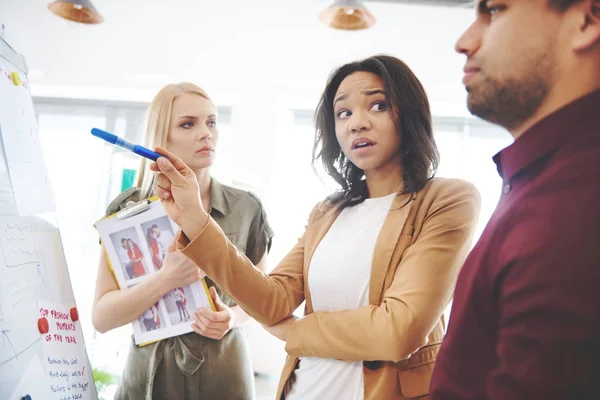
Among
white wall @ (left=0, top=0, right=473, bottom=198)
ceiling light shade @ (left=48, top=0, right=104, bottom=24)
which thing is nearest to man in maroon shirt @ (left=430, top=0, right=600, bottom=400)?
ceiling light shade @ (left=48, top=0, right=104, bottom=24)

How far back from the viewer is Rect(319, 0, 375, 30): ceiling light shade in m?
2.44

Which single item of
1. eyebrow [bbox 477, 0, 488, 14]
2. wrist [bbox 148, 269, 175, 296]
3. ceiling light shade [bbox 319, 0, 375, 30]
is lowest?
wrist [bbox 148, 269, 175, 296]

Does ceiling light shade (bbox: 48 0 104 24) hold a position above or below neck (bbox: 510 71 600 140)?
above

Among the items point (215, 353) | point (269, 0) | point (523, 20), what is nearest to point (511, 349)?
point (523, 20)

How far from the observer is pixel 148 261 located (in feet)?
3.87

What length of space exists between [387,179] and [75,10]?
237cm

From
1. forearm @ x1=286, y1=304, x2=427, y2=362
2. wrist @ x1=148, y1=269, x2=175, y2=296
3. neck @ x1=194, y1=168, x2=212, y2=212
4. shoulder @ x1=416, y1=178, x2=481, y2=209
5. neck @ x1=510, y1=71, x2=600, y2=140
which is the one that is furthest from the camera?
neck @ x1=194, y1=168, x2=212, y2=212

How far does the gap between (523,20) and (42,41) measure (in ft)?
11.5

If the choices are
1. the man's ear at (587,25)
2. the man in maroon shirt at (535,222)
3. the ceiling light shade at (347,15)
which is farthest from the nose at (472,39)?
the ceiling light shade at (347,15)

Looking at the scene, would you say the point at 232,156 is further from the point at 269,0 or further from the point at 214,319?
the point at 214,319

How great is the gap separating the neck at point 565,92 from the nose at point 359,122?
457 millimetres

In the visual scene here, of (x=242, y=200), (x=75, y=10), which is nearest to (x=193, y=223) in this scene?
(x=242, y=200)

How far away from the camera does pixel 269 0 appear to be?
312 centimetres

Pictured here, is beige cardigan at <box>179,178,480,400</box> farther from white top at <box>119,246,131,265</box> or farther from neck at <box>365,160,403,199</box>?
white top at <box>119,246,131,265</box>
